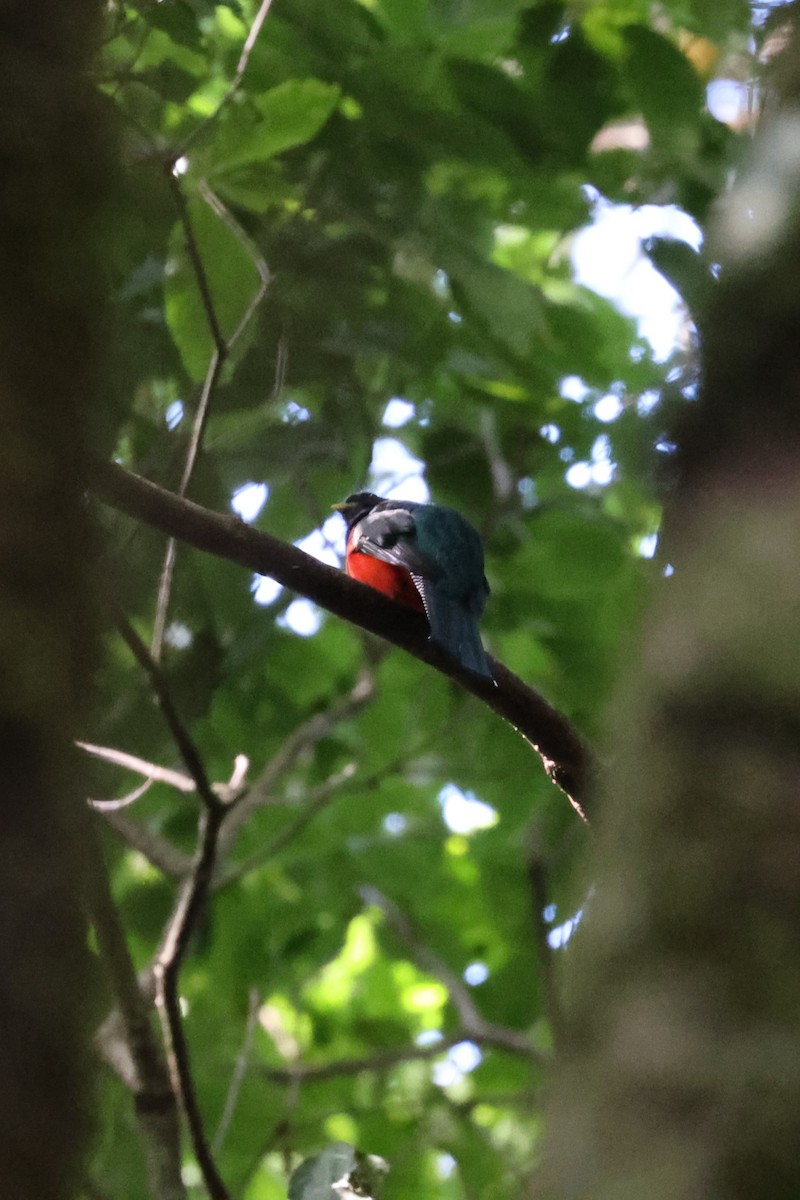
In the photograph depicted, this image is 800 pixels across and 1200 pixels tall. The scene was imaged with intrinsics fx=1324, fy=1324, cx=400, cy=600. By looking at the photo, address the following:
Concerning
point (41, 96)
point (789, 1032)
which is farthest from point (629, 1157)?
point (41, 96)

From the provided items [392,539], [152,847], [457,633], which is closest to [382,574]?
[392,539]

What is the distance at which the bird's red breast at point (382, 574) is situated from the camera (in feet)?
17.7

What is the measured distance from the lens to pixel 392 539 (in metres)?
5.28

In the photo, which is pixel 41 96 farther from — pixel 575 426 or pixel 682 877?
pixel 575 426

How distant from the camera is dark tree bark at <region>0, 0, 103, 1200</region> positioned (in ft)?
2.76

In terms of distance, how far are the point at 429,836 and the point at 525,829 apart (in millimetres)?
1014

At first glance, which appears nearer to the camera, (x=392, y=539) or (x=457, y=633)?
(x=457, y=633)

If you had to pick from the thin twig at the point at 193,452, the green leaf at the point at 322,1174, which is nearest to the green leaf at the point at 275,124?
the thin twig at the point at 193,452

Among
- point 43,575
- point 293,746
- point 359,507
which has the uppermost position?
point 359,507

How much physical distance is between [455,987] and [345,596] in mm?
3041

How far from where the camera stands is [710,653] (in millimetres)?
896

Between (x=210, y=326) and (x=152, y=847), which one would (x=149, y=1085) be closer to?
(x=152, y=847)

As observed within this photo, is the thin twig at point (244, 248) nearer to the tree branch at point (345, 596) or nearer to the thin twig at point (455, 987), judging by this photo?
the tree branch at point (345, 596)

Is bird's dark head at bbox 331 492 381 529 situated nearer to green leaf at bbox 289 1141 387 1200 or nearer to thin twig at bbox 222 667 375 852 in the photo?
thin twig at bbox 222 667 375 852
